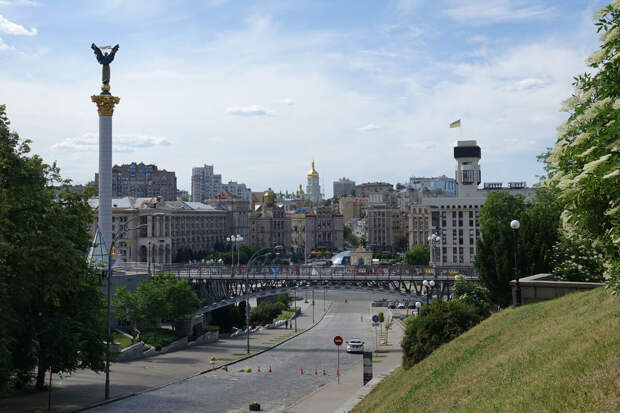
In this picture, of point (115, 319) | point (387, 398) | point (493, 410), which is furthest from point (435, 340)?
point (115, 319)

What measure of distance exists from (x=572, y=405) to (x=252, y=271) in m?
65.2

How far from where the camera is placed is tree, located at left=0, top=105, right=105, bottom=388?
27.2 metres

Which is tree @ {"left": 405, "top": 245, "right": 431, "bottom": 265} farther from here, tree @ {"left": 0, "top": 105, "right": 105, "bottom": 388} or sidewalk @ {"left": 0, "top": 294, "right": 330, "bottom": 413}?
Result: tree @ {"left": 0, "top": 105, "right": 105, "bottom": 388}

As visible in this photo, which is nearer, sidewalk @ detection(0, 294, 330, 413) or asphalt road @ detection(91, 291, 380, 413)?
sidewalk @ detection(0, 294, 330, 413)

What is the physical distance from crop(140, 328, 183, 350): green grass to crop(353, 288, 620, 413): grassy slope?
36.9m

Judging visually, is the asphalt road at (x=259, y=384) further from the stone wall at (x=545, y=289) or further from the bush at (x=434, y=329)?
the stone wall at (x=545, y=289)

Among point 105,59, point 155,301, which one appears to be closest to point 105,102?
point 105,59

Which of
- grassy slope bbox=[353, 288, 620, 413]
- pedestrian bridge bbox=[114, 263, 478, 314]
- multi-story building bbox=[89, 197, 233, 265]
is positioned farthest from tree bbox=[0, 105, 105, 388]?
multi-story building bbox=[89, 197, 233, 265]

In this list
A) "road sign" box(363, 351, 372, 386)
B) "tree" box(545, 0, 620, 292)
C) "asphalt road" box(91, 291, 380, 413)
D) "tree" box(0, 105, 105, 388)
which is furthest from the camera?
"road sign" box(363, 351, 372, 386)

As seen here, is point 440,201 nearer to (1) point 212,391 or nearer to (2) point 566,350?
(1) point 212,391

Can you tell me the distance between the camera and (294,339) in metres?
74.8

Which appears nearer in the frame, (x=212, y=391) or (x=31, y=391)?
(x=31, y=391)

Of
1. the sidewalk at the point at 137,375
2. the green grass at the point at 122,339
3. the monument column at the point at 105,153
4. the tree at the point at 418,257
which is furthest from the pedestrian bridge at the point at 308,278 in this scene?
the tree at the point at 418,257

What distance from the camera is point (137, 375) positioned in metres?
45.6
